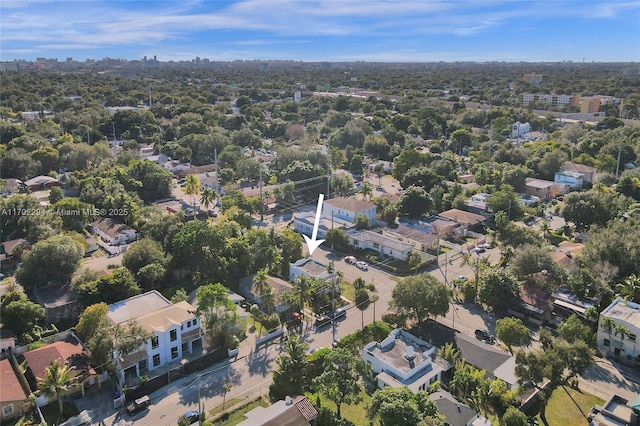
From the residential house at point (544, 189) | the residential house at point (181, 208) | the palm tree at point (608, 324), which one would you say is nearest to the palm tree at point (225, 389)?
the palm tree at point (608, 324)

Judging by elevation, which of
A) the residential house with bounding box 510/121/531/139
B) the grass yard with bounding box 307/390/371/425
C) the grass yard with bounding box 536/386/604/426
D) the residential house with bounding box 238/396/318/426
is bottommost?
the grass yard with bounding box 536/386/604/426

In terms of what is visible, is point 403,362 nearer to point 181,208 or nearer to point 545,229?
point 545,229

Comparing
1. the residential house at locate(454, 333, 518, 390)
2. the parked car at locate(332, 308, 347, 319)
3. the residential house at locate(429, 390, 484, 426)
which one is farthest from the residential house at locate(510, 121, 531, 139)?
the residential house at locate(429, 390, 484, 426)

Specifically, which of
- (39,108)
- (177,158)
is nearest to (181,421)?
(177,158)

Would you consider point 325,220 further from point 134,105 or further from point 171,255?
point 134,105

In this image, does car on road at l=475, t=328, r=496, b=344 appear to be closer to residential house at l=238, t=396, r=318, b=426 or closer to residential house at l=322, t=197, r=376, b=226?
residential house at l=238, t=396, r=318, b=426
